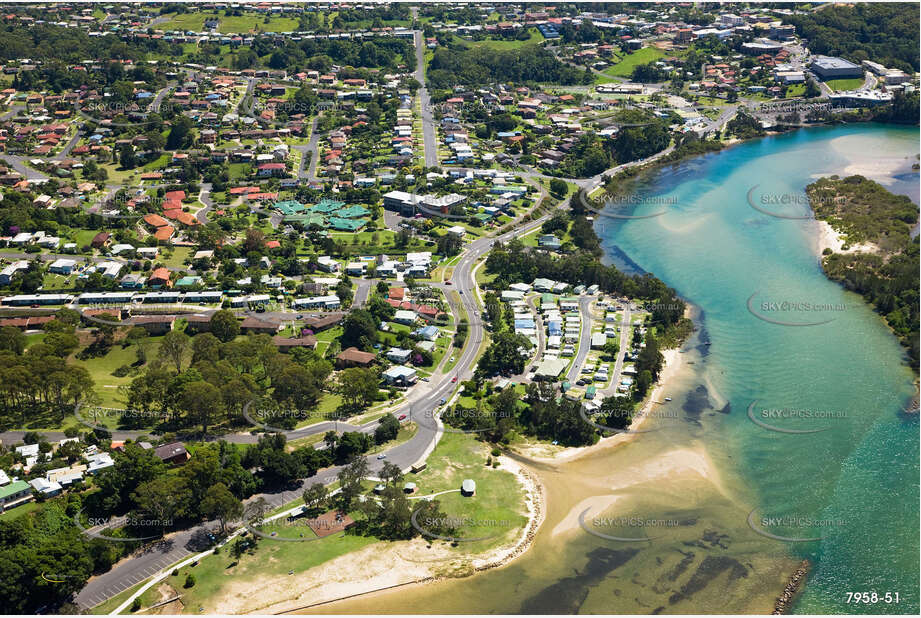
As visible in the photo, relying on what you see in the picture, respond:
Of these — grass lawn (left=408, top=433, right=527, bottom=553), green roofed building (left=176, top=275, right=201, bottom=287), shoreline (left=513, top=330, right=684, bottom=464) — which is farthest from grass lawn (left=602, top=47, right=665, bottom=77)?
grass lawn (left=408, top=433, right=527, bottom=553)

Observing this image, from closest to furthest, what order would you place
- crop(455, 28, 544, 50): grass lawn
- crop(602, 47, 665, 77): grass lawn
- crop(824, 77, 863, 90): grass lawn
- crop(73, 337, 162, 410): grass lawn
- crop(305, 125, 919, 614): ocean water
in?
crop(305, 125, 919, 614): ocean water → crop(73, 337, 162, 410): grass lawn → crop(824, 77, 863, 90): grass lawn → crop(602, 47, 665, 77): grass lawn → crop(455, 28, 544, 50): grass lawn

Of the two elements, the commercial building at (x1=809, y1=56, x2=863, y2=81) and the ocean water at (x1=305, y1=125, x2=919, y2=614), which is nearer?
the ocean water at (x1=305, y1=125, x2=919, y2=614)

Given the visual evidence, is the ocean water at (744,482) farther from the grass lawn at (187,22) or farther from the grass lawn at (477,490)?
the grass lawn at (187,22)

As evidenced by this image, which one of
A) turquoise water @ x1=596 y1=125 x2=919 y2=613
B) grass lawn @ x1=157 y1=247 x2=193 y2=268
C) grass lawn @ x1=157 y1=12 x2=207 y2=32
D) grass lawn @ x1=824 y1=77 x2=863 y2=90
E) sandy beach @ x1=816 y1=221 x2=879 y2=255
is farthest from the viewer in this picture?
grass lawn @ x1=157 y1=12 x2=207 y2=32

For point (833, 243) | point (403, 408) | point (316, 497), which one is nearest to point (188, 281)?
point (403, 408)

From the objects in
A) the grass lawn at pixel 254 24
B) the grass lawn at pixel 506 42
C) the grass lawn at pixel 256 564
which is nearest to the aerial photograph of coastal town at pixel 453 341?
the grass lawn at pixel 256 564

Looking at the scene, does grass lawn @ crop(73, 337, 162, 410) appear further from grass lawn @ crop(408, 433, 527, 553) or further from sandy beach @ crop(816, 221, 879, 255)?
sandy beach @ crop(816, 221, 879, 255)
